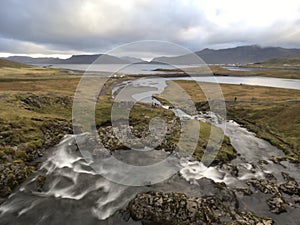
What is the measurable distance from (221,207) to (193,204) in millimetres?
3876

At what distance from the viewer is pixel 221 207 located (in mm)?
33062

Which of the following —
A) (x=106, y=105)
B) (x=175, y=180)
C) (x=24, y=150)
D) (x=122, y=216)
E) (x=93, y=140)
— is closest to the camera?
(x=122, y=216)

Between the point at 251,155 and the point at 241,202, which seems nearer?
the point at 241,202

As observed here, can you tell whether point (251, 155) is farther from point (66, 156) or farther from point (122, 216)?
point (66, 156)

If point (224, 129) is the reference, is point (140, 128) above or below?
above

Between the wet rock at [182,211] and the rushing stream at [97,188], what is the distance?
182 cm

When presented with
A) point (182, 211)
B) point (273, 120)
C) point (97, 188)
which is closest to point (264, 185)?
point (182, 211)

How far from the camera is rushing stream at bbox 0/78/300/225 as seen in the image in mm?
31391

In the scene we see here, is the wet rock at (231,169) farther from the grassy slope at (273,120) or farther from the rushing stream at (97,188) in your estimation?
the grassy slope at (273,120)

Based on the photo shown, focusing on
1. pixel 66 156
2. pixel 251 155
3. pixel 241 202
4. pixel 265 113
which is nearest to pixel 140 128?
pixel 66 156

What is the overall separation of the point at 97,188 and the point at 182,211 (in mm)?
12802

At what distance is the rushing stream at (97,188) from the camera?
3139 cm

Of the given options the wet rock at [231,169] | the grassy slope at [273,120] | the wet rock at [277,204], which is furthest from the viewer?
the grassy slope at [273,120]

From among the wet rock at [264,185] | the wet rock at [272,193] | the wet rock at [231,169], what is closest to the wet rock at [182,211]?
the wet rock at [272,193]
